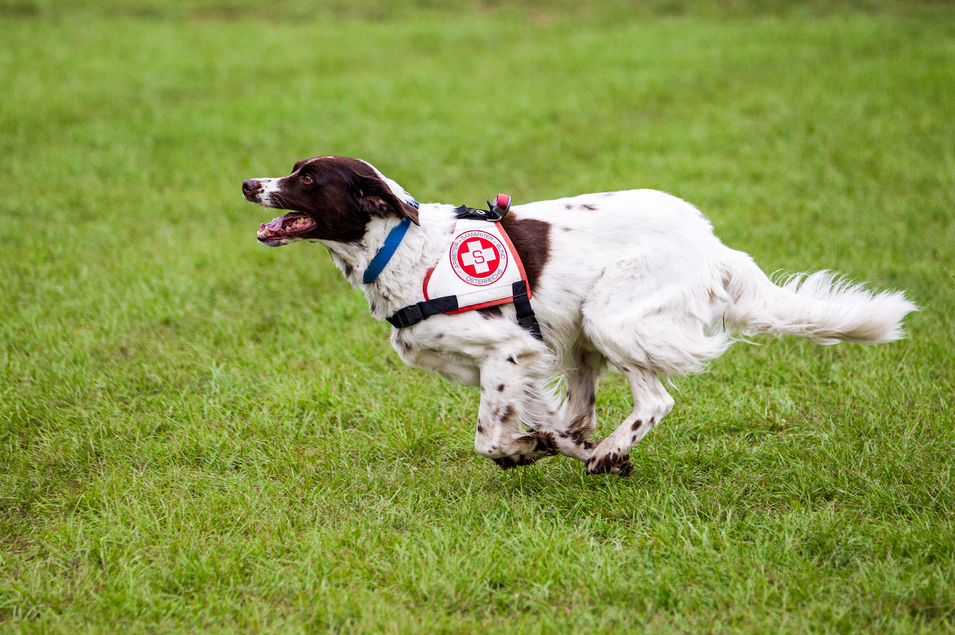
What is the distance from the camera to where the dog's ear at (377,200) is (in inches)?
149

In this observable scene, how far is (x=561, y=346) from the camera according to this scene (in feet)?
13.2

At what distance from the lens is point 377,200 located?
381cm

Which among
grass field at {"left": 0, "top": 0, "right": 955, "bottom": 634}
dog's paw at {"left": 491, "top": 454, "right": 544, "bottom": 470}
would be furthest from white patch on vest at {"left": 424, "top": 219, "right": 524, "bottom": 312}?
grass field at {"left": 0, "top": 0, "right": 955, "bottom": 634}

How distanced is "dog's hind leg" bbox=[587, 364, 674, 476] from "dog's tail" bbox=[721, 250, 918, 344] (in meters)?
0.54

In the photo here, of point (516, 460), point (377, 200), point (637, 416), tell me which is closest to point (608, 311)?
point (637, 416)

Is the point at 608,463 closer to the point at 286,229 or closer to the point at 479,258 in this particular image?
the point at 479,258

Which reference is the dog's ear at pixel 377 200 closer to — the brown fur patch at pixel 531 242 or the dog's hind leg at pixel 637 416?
the brown fur patch at pixel 531 242

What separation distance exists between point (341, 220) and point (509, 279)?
0.80 metres

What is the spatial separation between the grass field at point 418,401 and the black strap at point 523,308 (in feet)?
2.71

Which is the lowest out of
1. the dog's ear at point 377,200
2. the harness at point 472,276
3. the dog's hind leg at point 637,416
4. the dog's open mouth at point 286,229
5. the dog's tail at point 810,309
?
the dog's hind leg at point 637,416

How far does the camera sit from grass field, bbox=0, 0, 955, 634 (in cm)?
329

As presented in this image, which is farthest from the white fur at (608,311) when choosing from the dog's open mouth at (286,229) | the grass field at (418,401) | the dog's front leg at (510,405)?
the grass field at (418,401)

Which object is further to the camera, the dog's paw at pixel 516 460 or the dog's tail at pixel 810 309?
the dog's paw at pixel 516 460

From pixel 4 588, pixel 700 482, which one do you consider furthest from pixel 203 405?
pixel 700 482
